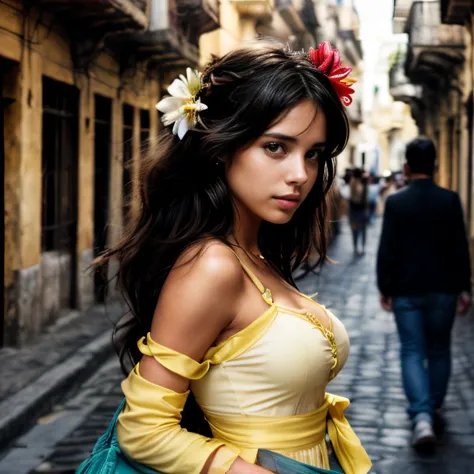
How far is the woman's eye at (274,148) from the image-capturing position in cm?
201

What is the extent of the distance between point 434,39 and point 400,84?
12.8 m

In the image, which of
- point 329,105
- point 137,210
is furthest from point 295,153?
point 137,210

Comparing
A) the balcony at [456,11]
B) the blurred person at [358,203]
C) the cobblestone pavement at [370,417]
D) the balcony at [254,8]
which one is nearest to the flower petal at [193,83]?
the cobblestone pavement at [370,417]

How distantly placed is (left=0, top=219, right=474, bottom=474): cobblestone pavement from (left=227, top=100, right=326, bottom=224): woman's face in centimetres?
361

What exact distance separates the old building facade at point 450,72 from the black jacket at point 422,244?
312 inches

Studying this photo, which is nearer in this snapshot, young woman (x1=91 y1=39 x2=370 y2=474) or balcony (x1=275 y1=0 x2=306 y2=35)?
young woman (x1=91 y1=39 x2=370 y2=474)

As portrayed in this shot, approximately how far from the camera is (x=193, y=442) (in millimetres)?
1868

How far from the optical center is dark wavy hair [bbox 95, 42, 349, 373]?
200cm

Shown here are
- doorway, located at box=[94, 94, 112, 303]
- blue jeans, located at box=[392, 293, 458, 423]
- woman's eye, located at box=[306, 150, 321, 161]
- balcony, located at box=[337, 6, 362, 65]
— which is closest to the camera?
woman's eye, located at box=[306, 150, 321, 161]

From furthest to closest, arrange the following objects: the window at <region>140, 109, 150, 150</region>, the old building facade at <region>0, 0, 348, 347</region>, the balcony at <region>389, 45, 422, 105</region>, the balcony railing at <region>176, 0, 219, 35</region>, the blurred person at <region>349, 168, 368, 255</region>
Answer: the balcony at <region>389, 45, 422, 105</region> < the blurred person at <region>349, 168, 368, 255</region> < the balcony railing at <region>176, 0, 219, 35</region> < the window at <region>140, 109, 150, 150</region> < the old building facade at <region>0, 0, 348, 347</region>

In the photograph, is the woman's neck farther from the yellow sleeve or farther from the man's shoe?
the man's shoe

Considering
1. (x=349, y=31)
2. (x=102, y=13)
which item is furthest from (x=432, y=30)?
(x=349, y=31)

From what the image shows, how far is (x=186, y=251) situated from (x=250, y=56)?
1.44ft

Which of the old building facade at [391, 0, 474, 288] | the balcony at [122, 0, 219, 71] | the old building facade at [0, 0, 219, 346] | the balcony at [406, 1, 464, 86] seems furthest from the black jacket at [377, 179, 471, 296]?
the balcony at [406, 1, 464, 86]
